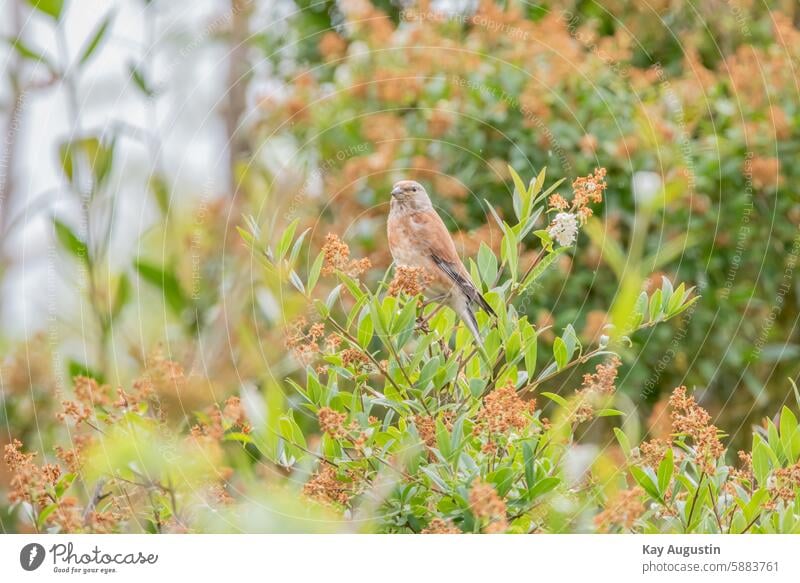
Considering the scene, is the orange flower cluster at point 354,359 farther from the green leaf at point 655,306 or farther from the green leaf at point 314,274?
the green leaf at point 655,306

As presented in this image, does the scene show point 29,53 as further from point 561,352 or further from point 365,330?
point 561,352

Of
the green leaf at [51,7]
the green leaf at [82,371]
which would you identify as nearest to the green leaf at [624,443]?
the green leaf at [82,371]

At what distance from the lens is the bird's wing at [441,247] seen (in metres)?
1.39

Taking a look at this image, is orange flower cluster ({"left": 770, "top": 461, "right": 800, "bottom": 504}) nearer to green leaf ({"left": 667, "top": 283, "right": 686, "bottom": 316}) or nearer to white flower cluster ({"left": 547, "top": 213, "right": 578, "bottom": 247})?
green leaf ({"left": 667, "top": 283, "right": 686, "bottom": 316})

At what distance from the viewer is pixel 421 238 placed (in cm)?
158

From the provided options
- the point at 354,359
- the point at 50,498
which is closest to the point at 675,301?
the point at 354,359

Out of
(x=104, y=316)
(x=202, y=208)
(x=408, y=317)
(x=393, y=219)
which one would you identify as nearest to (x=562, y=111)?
(x=393, y=219)

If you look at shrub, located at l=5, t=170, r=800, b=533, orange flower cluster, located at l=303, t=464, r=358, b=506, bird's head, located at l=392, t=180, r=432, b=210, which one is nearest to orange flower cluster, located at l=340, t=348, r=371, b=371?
shrub, located at l=5, t=170, r=800, b=533

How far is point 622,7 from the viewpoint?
2.31 metres

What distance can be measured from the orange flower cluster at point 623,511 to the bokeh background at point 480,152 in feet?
1.33

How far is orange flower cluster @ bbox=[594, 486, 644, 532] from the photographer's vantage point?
101 cm
